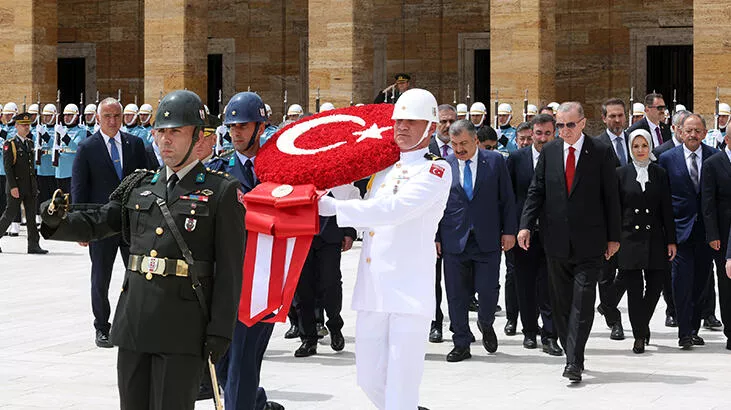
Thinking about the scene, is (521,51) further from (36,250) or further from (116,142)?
(116,142)

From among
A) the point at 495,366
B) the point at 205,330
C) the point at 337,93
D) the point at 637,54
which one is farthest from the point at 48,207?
the point at 637,54

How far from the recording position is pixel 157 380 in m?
5.57

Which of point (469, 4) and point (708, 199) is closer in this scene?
point (708, 199)

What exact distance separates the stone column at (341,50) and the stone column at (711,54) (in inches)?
232

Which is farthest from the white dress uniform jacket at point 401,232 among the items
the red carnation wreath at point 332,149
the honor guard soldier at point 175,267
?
the honor guard soldier at point 175,267

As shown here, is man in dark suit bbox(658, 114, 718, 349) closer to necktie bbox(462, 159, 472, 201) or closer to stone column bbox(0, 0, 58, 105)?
necktie bbox(462, 159, 472, 201)

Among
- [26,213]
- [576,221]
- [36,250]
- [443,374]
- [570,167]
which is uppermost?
[570,167]

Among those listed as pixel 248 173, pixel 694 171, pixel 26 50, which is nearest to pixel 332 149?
pixel 248 173

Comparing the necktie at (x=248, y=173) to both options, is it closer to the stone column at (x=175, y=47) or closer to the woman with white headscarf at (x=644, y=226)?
the woman with white headscarf at (x=644, y=226)

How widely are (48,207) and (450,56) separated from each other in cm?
2234

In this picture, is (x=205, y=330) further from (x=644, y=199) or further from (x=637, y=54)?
(x=637, y=54)

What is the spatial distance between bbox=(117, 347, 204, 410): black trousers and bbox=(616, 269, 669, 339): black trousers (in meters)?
5.90

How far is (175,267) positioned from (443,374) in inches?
174

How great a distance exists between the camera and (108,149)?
36.7 feet
